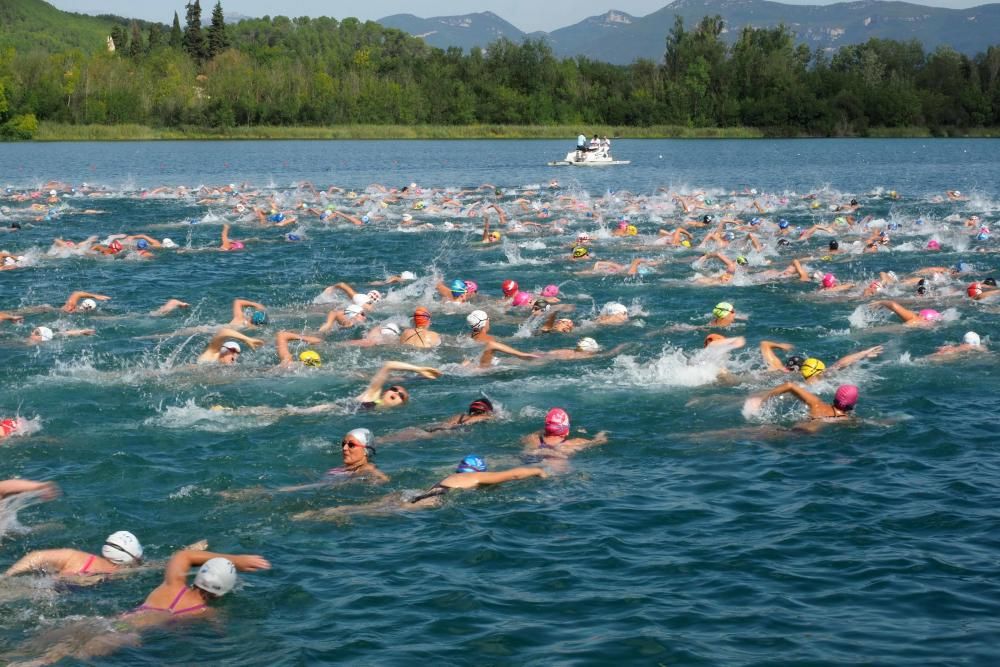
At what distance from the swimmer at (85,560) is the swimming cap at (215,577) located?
108 centimetres

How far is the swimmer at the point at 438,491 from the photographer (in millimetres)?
11234

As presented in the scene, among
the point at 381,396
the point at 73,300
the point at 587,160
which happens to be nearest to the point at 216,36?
the point at 587,160

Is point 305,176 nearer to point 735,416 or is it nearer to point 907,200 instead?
point 907,200

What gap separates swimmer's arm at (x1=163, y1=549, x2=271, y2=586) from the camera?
29.8 ft

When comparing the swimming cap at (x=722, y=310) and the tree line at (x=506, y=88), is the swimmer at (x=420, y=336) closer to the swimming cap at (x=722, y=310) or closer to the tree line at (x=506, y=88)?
the swimming cap at (x=722, y=310)

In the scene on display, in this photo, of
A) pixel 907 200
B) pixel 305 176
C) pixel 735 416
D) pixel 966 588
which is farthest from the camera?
pixel 305 176

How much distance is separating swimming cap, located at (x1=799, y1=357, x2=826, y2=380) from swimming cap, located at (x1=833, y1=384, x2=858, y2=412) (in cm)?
129

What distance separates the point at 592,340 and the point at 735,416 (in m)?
3.81

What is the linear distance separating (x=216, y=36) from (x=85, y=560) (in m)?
137

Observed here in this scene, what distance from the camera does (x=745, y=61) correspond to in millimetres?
118812

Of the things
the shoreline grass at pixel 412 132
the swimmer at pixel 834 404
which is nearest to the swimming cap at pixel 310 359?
the swimmer at pixel 834 404

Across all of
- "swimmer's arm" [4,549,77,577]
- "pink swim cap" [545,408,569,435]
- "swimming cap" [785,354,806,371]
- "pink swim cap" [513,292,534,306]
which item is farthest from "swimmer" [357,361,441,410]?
"pink swim cap" [513,292,534,306]

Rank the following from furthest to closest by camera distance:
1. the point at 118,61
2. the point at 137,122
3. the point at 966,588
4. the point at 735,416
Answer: the point at 118,61
the point at 137,122
the point at 735,416
the point at 966,588

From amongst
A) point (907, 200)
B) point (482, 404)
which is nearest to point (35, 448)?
point (482, 404)
